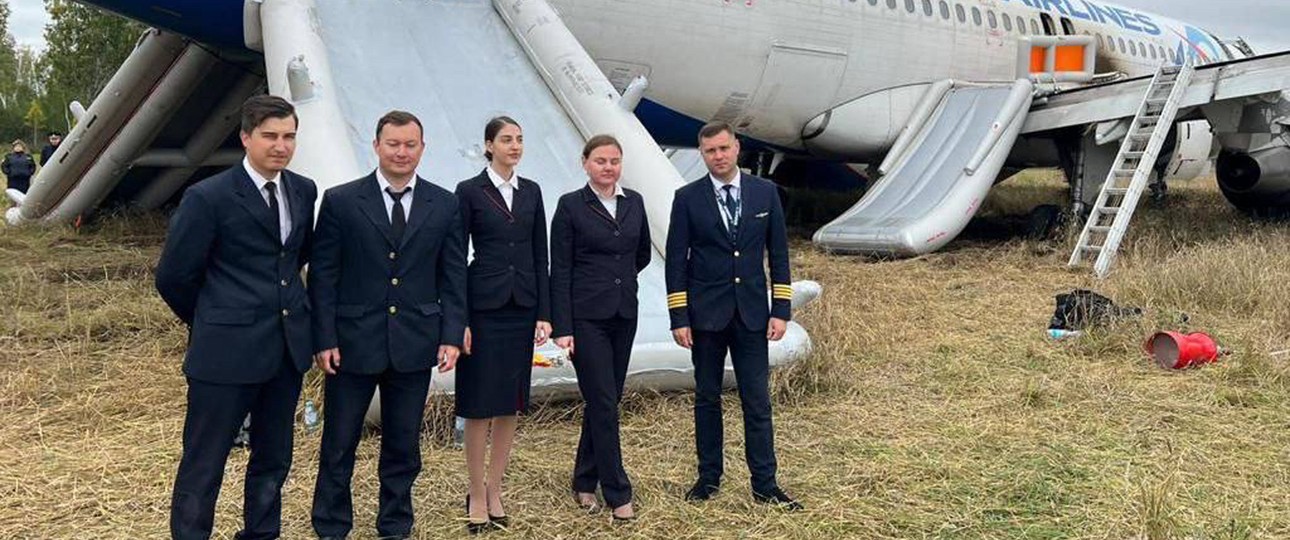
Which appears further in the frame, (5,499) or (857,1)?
(857,1)

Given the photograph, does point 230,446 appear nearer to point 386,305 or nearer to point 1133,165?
point 386,305

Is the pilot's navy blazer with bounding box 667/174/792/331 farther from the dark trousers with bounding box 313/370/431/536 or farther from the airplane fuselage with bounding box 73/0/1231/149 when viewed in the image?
the airplane fuselage with bounding box 73/0/1231/149

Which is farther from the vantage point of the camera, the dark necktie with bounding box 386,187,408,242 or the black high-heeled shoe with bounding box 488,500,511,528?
the black high-heeled shoe with bounding box 488,500,511,528

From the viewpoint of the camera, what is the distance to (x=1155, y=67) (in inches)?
637

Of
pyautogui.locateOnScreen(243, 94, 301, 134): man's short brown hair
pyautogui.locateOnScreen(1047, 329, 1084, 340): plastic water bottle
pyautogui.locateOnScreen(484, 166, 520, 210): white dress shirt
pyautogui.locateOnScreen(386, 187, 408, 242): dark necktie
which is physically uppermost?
pyautogui.locateOnScreen(243, 94, 301, 134): man's short brown hair

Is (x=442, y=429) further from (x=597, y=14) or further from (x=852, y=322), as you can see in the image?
(x=597, y=14)

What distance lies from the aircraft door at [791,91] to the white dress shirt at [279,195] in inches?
316

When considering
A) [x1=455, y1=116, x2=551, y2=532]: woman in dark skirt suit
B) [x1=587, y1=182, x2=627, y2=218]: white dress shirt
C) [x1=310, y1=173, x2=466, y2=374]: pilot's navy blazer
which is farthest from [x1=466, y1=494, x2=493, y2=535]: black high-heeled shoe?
[x1=587, y1=182, x2=627, y2=218]: white dress shirt

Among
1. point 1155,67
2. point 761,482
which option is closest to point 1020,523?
point 761,482

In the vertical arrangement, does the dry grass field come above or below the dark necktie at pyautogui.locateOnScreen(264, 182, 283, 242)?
below

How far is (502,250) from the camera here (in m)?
3.55

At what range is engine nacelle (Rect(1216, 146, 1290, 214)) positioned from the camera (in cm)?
1111

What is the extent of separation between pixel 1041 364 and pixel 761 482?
9.56 feet

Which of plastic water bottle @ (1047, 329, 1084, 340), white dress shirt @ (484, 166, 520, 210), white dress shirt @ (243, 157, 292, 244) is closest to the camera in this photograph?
white dress shirt @ (243, 157, 292, 244)
